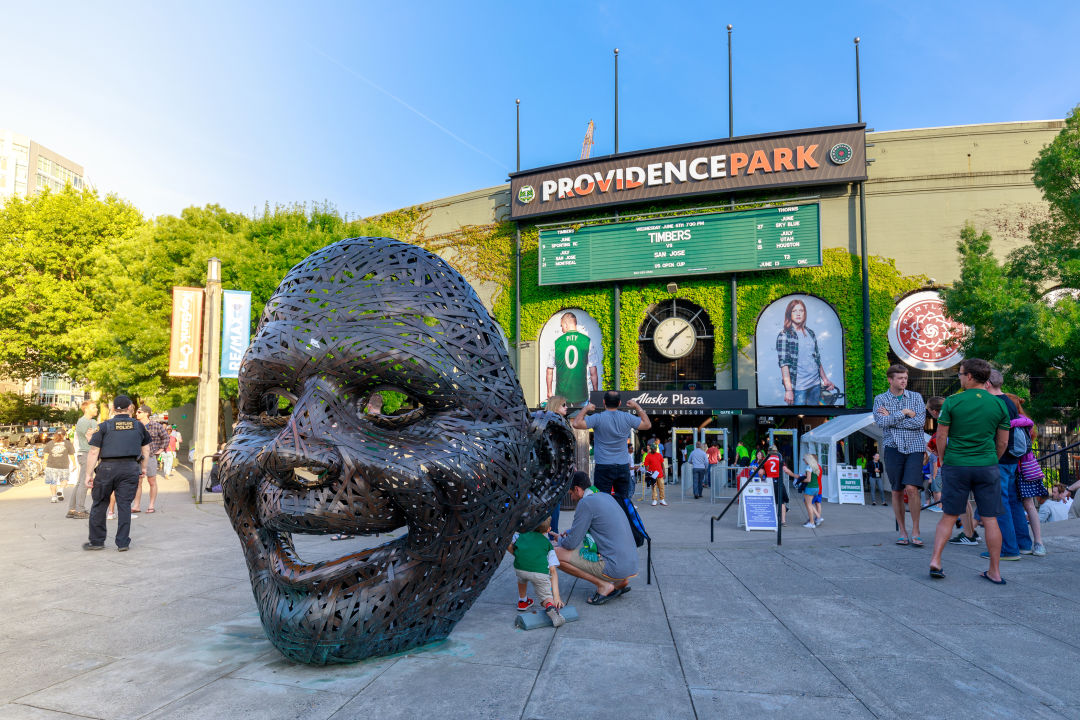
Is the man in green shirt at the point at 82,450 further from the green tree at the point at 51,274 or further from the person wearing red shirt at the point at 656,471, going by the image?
the green tree at the point at 51,274

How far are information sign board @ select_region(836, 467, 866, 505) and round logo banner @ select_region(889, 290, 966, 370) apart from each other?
904 cm

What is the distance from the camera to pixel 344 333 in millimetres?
2818

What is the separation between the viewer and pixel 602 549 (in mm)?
4344

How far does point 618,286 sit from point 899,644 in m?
21.3

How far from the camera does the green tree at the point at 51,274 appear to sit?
22.4 metres

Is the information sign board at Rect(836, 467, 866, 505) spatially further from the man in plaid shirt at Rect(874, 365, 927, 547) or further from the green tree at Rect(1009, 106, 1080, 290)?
the man in plaid shirt at Rect(874, 365, 927, 547)

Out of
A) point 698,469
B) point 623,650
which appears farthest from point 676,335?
point 623,650

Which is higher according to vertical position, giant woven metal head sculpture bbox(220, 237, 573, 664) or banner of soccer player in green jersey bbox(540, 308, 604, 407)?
banner of soccer player in green jersey bbox(540, 308, 604, 407)

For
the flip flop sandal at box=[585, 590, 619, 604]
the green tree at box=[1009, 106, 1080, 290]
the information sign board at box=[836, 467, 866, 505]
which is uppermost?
the green tree at box=[1009, 106, 1080, 290]

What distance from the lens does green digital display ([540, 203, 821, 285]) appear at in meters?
21.3

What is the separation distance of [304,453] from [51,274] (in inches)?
1127

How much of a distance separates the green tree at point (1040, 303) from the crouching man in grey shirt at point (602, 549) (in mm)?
13146

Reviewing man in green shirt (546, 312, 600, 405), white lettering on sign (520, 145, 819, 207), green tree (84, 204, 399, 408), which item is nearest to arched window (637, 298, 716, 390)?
man in green shirt (546, 312, 600, 405)

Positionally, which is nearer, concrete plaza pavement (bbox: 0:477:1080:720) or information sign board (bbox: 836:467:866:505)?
concrete plaza pavement (bbox: 0:477:1080:720)
